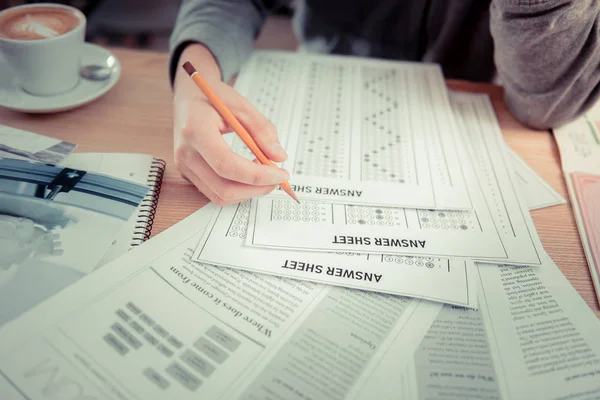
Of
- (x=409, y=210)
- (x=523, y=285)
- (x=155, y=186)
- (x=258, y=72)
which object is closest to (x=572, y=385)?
(x=523, y=285)

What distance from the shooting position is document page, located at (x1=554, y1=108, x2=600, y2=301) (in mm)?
534

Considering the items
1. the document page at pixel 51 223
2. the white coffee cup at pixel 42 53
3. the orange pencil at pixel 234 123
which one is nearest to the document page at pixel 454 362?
the orange pencil at pixel 234 123

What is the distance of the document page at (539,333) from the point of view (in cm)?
40

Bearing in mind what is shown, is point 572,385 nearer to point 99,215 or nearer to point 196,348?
Result: point 196,348

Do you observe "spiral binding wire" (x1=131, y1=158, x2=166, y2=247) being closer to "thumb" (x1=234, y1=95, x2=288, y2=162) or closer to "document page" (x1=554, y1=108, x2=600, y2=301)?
"thumb" (x1=234, y1=95, x2=288, y2=162)

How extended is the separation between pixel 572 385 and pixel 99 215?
0.49 metres

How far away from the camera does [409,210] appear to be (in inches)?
21.5

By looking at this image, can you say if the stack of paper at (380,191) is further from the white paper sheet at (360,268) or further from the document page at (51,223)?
the document page at (51,223)

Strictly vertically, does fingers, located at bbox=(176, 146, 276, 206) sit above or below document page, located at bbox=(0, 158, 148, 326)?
above

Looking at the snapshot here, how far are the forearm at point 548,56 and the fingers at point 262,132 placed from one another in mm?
372

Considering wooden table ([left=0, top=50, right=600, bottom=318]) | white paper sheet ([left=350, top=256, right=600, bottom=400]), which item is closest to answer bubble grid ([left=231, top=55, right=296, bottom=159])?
wooden table ([left=0, top=50, right=600, bottom=318])

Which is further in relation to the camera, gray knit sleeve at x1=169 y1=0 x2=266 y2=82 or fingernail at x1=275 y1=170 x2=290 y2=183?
gray knit sleeve at x1=169 y1=0 x2=266 y2=82

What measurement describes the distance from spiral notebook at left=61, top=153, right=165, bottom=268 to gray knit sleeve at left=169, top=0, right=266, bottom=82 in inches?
7.0

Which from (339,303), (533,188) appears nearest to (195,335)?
(339,303)
